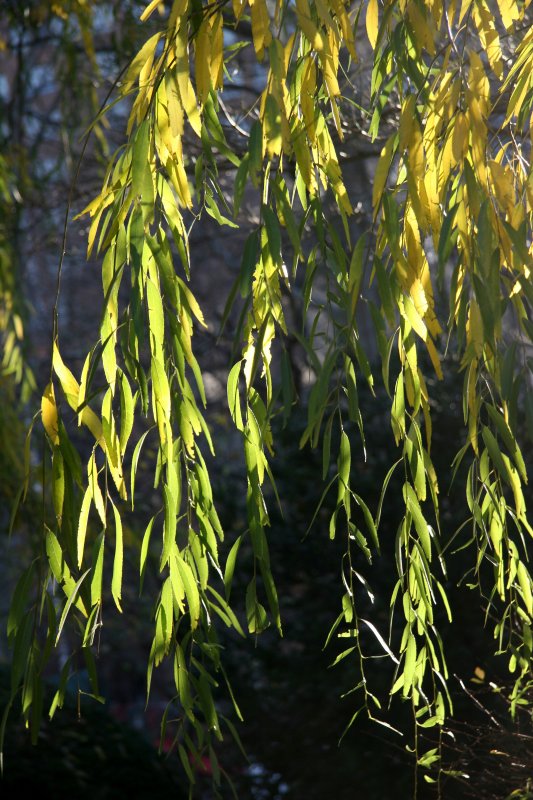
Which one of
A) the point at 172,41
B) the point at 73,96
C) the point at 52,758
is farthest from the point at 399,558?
the point at 73,96

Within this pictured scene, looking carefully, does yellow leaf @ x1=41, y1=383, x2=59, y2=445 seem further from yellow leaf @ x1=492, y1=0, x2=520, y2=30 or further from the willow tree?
yellow leaf @ x1=492, y1=0, x2=520, y2=30

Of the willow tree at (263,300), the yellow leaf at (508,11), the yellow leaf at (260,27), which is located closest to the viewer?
the willow tree at (263,300)

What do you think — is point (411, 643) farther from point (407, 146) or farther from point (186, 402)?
point (407, 146)

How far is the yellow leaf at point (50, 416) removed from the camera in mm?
1427

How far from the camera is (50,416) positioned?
143cm

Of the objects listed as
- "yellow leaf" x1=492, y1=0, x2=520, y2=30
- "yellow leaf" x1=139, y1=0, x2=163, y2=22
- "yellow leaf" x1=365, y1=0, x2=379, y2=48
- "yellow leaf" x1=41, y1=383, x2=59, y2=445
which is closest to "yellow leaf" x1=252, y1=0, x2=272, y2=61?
"yellow leaf" x1=139, y1=0, x2=163, y2=22

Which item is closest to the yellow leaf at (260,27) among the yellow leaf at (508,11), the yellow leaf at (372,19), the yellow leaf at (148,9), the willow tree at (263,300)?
the willow tree at (263,300)

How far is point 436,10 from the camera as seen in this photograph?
1.65 metres

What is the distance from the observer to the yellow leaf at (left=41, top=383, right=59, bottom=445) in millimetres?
1427

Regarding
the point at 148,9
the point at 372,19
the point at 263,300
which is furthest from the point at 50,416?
the point at 372,19

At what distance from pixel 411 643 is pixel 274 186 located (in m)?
0.78

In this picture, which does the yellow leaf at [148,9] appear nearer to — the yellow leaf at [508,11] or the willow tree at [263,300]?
the willow tree at [263,300]

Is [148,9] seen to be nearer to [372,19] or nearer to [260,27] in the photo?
[260,27]

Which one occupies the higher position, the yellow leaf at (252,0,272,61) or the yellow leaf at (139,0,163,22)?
the yellow leaf at (139,0,163,22)
